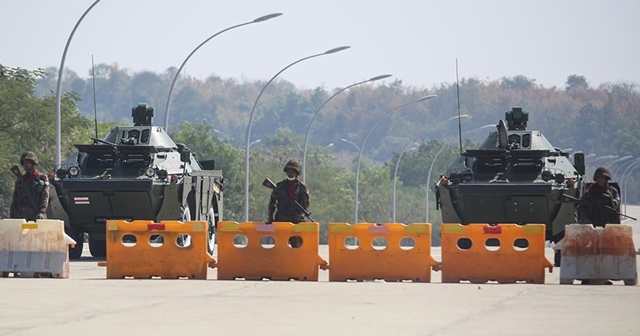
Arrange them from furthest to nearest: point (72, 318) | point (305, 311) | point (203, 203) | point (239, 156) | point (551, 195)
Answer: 1. point (239, 156)
2. point (203, 203)
3. point (551, 195)
4. point (305, 311)
5. point (72, 318)

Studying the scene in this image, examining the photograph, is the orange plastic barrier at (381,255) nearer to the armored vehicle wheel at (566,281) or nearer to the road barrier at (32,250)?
the armored vehicle wheel at (566,281)

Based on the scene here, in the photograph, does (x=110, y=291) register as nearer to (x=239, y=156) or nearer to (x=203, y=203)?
(x=203, y=203)

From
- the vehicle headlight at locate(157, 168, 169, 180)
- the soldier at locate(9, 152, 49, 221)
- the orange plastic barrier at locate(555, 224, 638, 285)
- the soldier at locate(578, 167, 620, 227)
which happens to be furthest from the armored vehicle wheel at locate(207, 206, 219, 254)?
the orange plastic barrier at locate(555, 224, 638, 285)

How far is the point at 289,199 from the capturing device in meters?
25.3

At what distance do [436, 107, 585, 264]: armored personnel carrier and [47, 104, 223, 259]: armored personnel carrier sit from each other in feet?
15.8

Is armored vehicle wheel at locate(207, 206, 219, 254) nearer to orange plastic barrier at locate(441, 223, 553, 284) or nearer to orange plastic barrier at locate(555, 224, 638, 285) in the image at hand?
orange plastic barrier at locate(441, 223, 553, 284)

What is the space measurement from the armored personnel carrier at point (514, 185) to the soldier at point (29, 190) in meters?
9.24

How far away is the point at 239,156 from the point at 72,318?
2960 inches

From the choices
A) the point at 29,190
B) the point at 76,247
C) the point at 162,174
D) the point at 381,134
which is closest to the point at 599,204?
the point at 29,190

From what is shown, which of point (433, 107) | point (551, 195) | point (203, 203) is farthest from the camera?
point (433, 107)

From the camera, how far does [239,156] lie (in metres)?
92.0

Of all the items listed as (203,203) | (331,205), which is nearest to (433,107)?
(331,205)

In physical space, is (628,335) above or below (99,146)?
below

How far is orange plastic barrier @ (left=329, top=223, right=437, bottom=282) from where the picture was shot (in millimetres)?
24328
